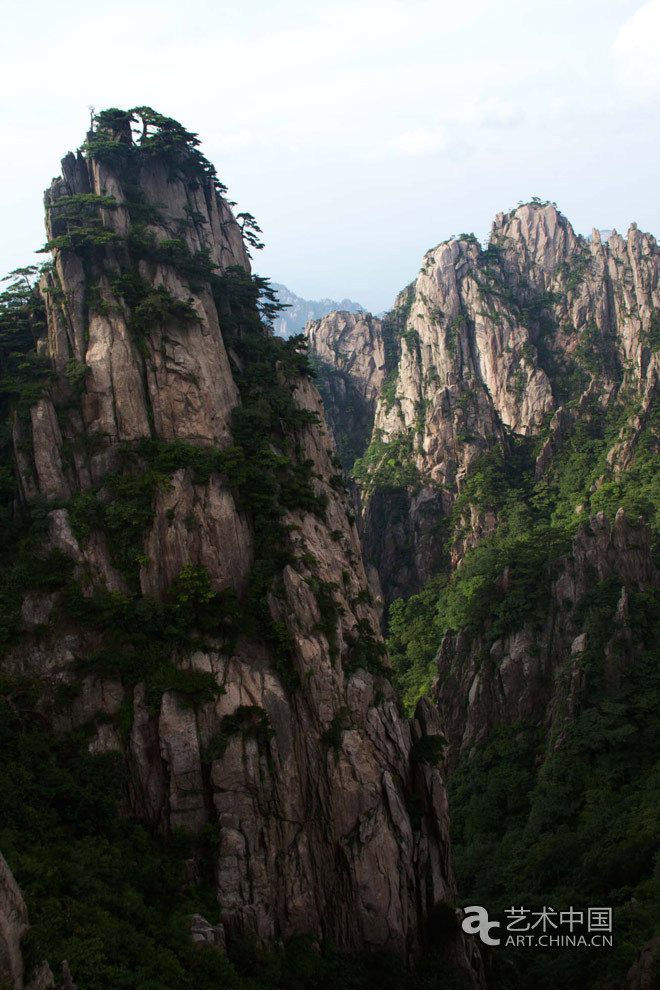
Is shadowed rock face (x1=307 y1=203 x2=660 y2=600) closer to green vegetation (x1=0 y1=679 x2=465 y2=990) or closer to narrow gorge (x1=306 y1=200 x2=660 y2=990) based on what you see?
narrow gorge (x1=306 y1=200 x2=660 y2=990)

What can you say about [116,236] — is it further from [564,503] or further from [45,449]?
[564,503]

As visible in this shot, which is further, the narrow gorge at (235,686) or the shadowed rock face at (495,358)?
the shadowed rock face at (495,358)

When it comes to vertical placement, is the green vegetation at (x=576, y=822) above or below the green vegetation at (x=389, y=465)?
below

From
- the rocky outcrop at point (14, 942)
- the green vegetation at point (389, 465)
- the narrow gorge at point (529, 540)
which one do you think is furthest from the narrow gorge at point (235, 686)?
the green vegetation at point (389, 465)

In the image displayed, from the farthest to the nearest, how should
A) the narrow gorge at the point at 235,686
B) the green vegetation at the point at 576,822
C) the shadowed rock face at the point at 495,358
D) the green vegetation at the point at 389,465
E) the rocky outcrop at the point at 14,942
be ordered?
the green vegetation at the point at 389,465
the shadowed rock face at the point at 495,358
the green vegetation at the point at 576,822
the narrow gorge at the point at 235,686
the rocky outcrop at the point at 14,942

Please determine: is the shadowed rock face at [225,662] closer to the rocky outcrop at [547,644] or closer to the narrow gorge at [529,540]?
the narrow gorge at [529,540]

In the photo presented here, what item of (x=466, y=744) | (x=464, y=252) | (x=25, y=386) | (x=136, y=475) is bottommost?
(x=466, y=744)

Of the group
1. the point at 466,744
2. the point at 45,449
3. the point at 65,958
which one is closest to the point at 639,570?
the point at 466,744
